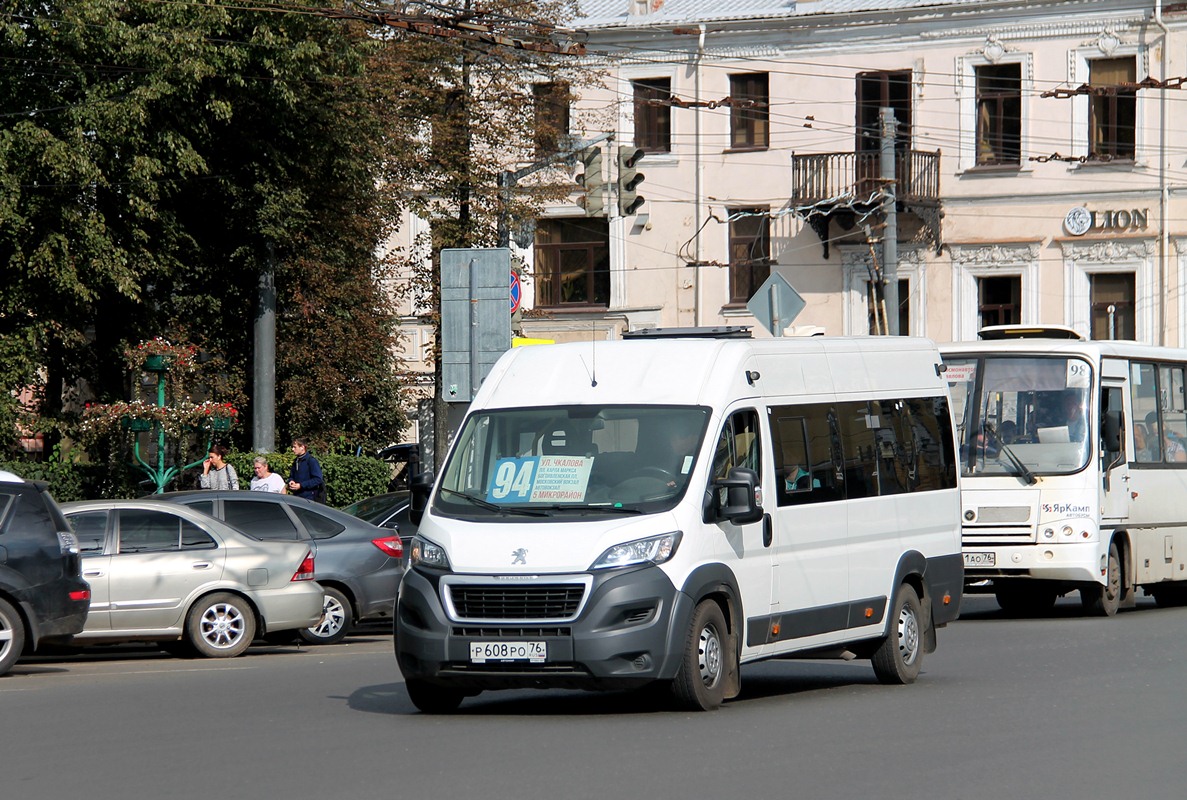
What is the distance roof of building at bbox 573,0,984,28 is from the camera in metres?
42.3

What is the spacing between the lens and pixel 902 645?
13.5 meters

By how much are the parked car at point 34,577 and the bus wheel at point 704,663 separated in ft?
20.4

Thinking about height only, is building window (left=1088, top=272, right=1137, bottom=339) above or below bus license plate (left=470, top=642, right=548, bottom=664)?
above

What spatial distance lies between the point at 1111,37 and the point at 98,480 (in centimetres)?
2475

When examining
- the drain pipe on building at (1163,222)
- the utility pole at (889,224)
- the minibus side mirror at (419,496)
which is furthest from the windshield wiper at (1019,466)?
the drain pipe on building at (1163,222)

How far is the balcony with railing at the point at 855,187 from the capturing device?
41.0 m

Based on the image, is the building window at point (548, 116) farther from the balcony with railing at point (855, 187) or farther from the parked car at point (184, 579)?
the parked car at point (184, 579)

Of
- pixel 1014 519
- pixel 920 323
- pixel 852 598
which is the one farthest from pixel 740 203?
pixel 852 598

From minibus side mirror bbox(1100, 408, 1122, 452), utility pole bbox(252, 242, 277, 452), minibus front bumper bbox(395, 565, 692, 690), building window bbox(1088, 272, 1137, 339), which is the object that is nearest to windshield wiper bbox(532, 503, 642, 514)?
minibus front bumper bbox(395, 565, 692, 690)

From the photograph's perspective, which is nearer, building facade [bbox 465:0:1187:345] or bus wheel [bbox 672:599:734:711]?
bus wheel [bbox 672:599:734:711]

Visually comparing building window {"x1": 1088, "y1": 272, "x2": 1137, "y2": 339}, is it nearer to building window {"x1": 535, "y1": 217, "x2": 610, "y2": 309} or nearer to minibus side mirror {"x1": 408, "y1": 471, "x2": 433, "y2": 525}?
building window {"x1": 535, "y1": 217, "x2": 610, "y2": 309}

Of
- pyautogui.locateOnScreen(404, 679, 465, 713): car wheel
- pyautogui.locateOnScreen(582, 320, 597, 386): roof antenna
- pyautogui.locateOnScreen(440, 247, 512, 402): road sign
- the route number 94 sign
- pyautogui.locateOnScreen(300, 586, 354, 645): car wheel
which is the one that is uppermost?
pyautogui.locateOnScreen(440, 247, 512, 402): road sign

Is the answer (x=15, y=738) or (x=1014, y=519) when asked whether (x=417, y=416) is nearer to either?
(x=1014, y=519)

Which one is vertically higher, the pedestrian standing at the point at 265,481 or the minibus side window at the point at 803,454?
the minibus side window at the point at 803,454
